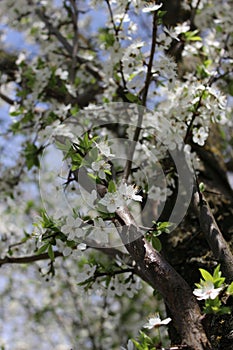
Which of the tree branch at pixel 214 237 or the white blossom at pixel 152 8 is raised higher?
the white blossom at pixel 152 8

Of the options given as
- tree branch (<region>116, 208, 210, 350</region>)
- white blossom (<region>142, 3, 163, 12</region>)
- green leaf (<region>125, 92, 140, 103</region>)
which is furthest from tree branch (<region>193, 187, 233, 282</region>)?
white blossom (<region>142, 3, 163, 12</region>)

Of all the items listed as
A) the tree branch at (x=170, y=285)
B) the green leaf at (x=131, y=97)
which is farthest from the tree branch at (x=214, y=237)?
the green leaf at (x=131, y=97)

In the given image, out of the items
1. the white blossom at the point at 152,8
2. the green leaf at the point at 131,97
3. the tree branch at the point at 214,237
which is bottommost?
the tree branch at the point at 214,237

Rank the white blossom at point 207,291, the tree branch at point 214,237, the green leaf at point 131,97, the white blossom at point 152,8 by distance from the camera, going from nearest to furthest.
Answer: the white blossom at point 207,291
the tree branch at point 214,237
the white blossom at point 152,8
the green leaf at point 131,97

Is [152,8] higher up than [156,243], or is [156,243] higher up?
[152,8]

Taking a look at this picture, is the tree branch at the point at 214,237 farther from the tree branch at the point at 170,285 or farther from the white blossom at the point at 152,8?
the white blossom at the point at 152,8

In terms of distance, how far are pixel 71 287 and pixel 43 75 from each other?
116 inches

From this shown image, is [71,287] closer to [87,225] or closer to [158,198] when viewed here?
[158,198]

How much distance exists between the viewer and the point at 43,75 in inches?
100

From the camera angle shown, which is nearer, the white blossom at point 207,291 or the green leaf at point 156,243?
the white blossom at point 207,291

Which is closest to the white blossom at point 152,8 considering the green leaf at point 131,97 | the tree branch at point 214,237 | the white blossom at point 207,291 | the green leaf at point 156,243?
the green leaf at point 131,97

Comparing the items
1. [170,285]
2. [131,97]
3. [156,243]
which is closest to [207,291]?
[170,285]

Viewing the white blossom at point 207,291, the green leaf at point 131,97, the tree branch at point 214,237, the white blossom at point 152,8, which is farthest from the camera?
the green leaf at point 131,97

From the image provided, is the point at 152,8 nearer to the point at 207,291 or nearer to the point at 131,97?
the point at 131,97
